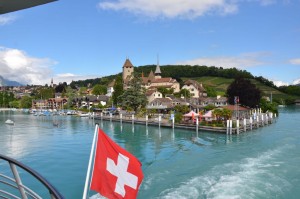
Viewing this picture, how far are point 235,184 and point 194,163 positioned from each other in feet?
21.1

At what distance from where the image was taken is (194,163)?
23.8 meters

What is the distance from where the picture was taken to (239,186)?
675 inches

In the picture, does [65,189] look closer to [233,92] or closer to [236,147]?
[236,147]

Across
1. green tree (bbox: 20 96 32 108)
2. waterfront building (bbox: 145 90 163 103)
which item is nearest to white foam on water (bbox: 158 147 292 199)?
waterfront building (bbox: 145 90 163 103)

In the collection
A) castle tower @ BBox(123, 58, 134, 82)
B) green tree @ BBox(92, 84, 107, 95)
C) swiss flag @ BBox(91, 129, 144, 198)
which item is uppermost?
castle tower @ BBox(123, 58, 134, 82)

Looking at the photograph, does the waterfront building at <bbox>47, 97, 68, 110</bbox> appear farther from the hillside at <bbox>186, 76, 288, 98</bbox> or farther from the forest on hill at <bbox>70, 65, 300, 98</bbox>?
the hillside at <bbox>186, 76, 288, 98</bbox>

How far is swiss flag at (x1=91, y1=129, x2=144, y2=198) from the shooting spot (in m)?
5.99

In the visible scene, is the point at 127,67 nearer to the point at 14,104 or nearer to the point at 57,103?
the point at 57,103

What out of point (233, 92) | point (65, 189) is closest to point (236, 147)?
point (65, 189)

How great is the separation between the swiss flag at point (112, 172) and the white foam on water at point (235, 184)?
10181 mm

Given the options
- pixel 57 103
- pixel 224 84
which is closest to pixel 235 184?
pixel 57 103

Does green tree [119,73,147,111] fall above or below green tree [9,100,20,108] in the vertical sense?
above

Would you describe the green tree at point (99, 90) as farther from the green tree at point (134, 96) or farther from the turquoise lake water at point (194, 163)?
the turquoise lake water at point (194, 163)

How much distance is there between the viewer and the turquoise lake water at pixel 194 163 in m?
16.9
